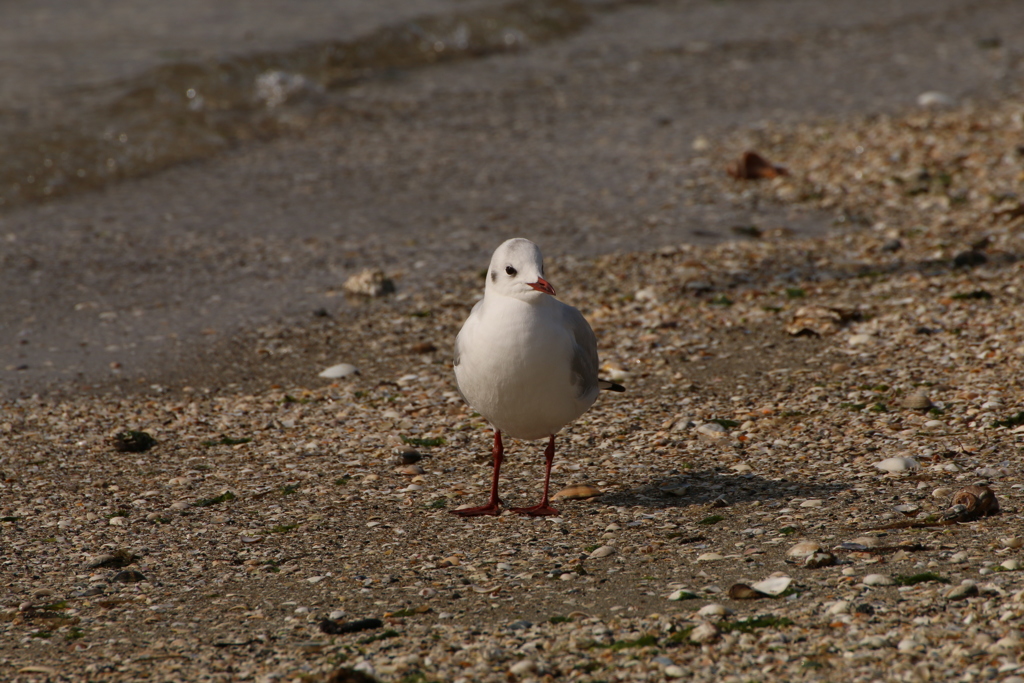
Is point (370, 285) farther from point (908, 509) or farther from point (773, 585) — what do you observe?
point (773, 585)

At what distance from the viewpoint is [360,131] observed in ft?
43.1

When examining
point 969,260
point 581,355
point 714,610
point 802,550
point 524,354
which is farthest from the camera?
point 969,260

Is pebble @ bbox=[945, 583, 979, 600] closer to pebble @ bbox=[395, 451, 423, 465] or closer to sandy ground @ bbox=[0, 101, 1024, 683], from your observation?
sandy ground @ bbox=[0, 101, 1024, 683]

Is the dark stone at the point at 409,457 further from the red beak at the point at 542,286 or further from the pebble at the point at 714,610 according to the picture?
the pebble at the point at 714,610

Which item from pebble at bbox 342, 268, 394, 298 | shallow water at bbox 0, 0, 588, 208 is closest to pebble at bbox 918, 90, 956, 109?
shallow water at bbox 0, 0, 588, 208

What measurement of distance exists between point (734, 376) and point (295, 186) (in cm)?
602

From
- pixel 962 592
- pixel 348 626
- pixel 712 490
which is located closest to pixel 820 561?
pixel 962 592

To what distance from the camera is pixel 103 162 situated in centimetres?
1191

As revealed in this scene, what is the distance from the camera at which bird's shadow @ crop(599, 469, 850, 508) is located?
5.00 meters

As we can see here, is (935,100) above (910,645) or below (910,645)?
above

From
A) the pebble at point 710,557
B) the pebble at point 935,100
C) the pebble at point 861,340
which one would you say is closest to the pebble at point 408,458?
the pebble at point 710,557

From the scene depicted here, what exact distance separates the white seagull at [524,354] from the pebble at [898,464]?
1445mm

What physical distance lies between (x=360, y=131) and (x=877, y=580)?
1030 centimetres

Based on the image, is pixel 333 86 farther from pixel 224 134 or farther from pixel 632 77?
pixel 632 77
